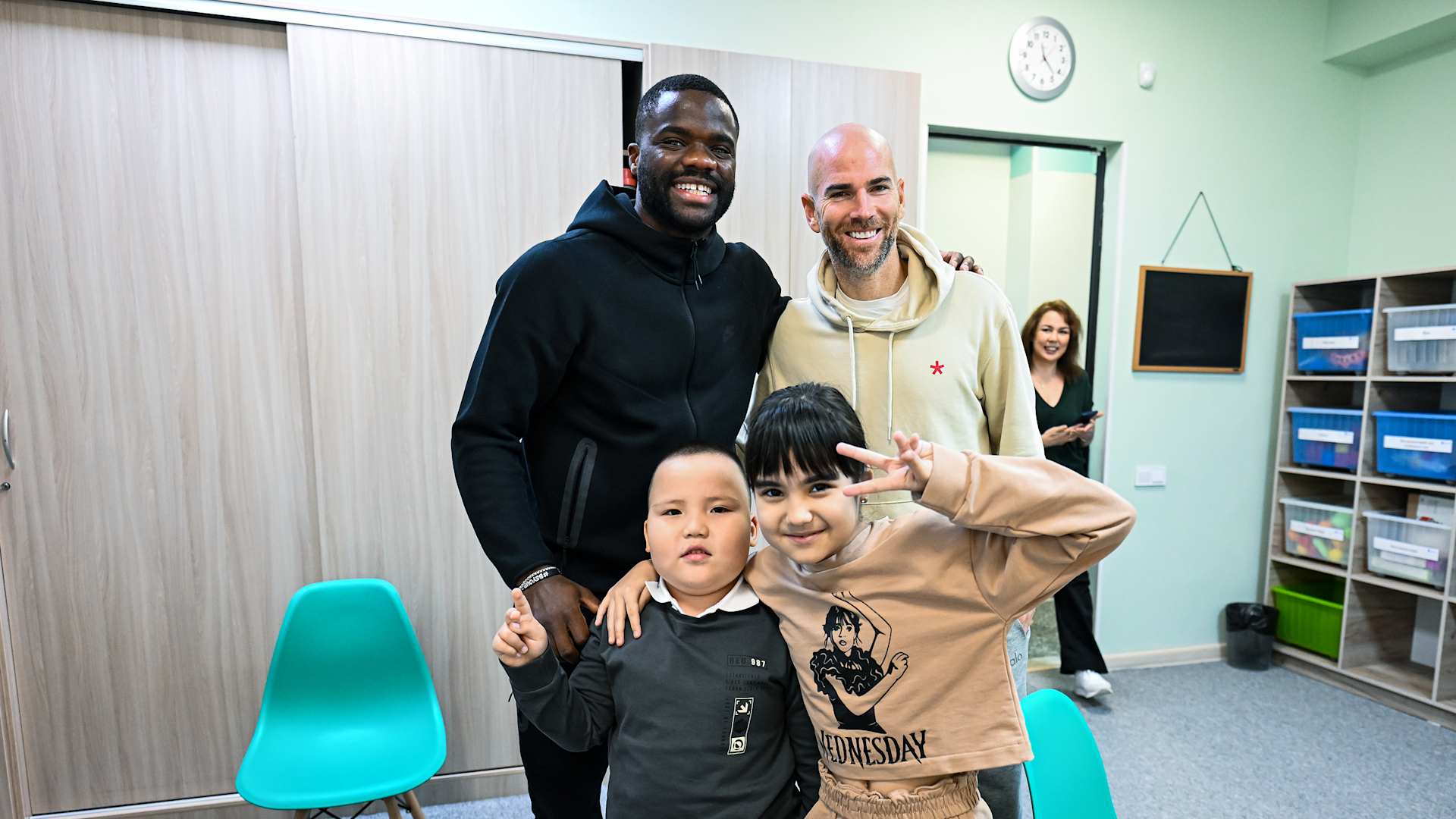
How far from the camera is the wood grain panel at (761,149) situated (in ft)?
7.88

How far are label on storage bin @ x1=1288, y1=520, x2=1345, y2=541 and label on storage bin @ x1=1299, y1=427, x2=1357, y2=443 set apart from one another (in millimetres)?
398

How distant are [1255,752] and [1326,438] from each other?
4.93 ft

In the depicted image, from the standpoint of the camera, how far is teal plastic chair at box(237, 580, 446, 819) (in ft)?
6.22

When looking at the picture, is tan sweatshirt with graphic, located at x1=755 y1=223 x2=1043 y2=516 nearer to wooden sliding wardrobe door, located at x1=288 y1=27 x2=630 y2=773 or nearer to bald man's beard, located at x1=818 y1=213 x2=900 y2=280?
bald man's beard, located at x1=818 y1=213 x2=900 y2=280

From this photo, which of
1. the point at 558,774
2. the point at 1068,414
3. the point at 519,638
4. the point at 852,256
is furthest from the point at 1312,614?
the point at 519,638

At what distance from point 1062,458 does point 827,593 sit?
7.62 feet

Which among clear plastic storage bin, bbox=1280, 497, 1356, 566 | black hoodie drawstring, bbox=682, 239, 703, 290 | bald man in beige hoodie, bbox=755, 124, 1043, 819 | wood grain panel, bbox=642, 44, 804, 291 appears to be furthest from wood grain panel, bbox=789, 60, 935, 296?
clear plastic storage bin, bbox=1280, 497, 1356, 566

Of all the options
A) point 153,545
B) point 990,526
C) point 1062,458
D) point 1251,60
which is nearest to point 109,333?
point 153,545

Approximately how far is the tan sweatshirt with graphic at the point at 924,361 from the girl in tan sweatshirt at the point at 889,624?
11.0 inches

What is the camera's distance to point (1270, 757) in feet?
8.71

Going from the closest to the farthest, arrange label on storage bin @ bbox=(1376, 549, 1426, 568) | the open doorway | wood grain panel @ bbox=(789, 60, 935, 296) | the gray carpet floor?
the gray carpet floor < wood grain panel @ bbox=(789, 60, 935, 296) < label on storage bin @ bbox=(1376, 549, 1426, 568) < the open doorway

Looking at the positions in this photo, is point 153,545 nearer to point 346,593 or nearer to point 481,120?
point 346,593

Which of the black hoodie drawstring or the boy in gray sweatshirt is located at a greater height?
the black hoodie drawstring

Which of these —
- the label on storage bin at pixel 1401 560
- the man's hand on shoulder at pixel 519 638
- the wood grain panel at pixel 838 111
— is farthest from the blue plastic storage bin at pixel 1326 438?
the man's hand on shoulder at pixel 519 638
